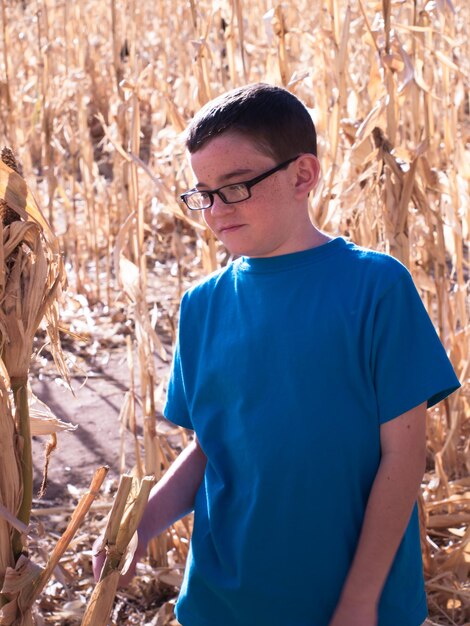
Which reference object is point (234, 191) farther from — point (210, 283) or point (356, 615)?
point (356, 615)

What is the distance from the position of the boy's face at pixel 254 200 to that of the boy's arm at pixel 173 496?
0.94 feet

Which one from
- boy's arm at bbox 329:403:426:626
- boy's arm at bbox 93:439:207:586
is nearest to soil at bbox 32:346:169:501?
boy's arm at bbox 93:439:207:586

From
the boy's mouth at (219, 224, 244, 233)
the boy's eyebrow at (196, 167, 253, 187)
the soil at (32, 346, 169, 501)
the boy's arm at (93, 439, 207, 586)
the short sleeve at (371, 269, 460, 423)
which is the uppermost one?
the boy's eyebrow at (196, 167, 253, 187)

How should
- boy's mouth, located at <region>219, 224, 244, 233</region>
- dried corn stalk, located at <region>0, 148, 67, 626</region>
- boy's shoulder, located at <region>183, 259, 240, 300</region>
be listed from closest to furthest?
1. dried corn stalk, located at <region>0, 148, 67, 626</region>
2. boy's mouth, located at <region>219, 224, 244, 233</region>
3. boy's shoulder, located at <region>183, 259, 240, 300</region>

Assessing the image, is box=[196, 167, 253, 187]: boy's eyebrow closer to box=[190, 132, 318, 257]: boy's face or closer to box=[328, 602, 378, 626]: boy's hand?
box=[190, 132, 318, 257]: boy's face

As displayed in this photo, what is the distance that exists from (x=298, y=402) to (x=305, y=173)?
263 millimetres

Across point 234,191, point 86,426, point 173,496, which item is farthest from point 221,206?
point 86,426

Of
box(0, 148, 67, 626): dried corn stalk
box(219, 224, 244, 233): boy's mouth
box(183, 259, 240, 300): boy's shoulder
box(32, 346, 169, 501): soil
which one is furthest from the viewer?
box(32, 346, 169, 501): soil

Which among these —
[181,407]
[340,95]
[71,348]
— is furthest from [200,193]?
[71,348]

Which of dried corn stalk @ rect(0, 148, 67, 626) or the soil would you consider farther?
the soil

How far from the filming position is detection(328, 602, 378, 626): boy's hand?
0.95 metres

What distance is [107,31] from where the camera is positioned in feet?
23.0

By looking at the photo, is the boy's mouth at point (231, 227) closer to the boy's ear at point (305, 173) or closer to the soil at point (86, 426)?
the boy's ear at point (305, 173)

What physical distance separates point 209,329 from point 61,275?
8.4 inches
